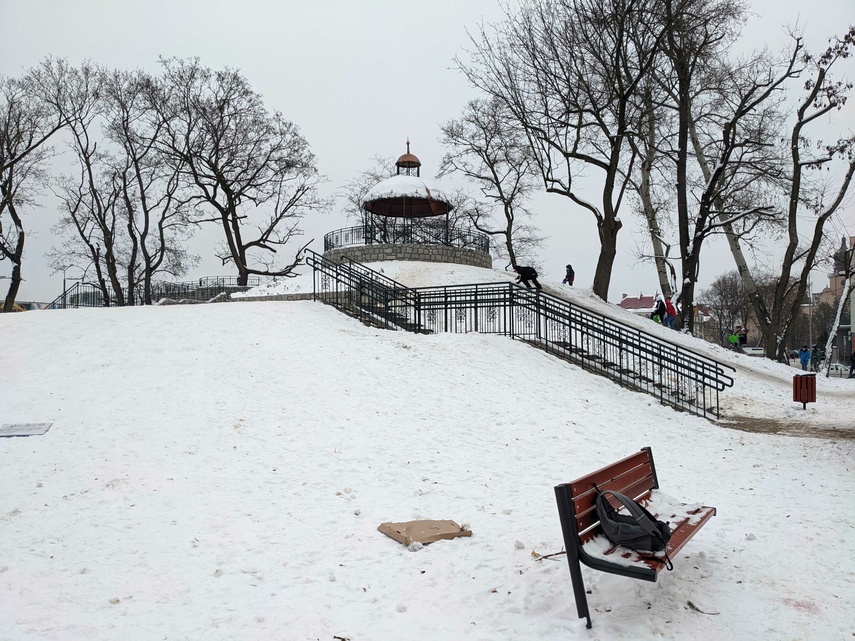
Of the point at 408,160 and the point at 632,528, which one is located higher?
the point at 408,160

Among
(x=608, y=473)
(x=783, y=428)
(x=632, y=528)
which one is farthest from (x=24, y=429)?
(x=783, y=428)

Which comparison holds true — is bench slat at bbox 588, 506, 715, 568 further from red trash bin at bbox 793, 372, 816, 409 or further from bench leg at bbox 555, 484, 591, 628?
red trash bin at bbox 793, 372, 816, 409

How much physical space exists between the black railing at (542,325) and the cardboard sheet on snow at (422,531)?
7.60 metres

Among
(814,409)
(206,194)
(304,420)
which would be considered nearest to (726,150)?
(814,409)

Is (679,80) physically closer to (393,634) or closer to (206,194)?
(206,194)

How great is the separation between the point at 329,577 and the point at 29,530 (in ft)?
9.09

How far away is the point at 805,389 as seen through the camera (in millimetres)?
13008

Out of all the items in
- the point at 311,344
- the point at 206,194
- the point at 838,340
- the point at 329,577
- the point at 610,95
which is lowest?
the point at 838,340

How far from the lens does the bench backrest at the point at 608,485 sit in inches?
147

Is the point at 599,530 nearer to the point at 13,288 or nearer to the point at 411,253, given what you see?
the point at 411,253

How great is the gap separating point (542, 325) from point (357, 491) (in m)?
9.56

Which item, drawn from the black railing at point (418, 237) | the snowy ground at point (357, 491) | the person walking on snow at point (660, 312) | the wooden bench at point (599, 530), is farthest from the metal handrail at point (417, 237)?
the wooden bench at point (599, 530)

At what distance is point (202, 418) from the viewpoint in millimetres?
8148

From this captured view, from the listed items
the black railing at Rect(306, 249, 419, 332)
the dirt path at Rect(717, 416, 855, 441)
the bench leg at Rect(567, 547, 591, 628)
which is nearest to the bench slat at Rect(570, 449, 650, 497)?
the bench leg at Rect(567, 547, 591, 628)
